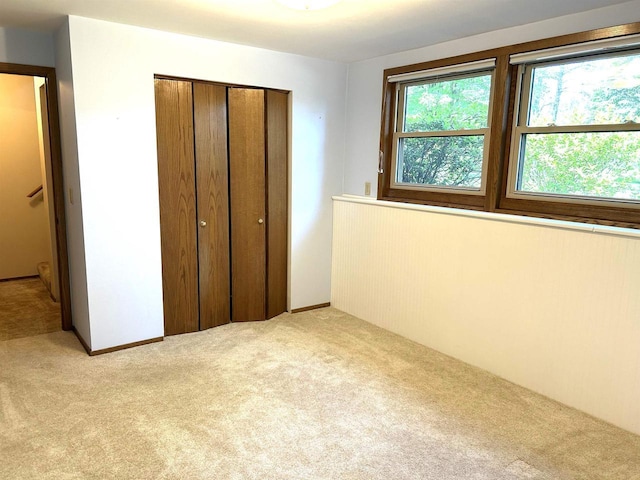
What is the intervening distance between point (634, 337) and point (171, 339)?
303 centimetres

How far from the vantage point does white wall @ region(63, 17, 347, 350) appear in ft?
9.69

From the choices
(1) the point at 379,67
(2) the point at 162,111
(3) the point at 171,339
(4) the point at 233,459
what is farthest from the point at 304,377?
(1) the point at 379,67

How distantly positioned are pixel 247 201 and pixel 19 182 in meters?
3.02

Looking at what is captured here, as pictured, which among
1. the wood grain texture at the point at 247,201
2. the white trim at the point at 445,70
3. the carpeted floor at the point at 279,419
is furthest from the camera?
the wood grain texture at the point at 247,201

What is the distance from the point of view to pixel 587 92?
2666 millimetres

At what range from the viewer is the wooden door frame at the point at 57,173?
325 centimetres

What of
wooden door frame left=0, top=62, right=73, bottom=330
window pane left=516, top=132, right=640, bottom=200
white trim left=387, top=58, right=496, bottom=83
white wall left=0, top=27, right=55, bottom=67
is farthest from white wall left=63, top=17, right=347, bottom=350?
window pane left=516, top=132, right=640, bottom=200

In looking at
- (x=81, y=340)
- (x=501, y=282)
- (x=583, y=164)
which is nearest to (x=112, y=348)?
(x=81, y=340)

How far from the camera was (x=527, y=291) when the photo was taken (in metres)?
2.83

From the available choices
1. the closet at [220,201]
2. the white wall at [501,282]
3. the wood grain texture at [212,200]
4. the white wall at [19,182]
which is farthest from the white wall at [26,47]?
the white wall at [501,282]

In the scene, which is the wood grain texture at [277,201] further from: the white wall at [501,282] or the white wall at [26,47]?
the white wall at [26,47]

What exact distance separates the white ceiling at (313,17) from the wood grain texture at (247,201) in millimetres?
517

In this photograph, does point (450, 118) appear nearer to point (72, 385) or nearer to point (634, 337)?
point (634, 337)

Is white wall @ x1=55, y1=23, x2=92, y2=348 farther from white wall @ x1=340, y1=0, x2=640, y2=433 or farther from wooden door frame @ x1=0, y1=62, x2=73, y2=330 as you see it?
white wall @ x1=340, y1=0, x2=640, y2=433
